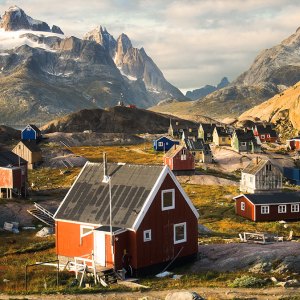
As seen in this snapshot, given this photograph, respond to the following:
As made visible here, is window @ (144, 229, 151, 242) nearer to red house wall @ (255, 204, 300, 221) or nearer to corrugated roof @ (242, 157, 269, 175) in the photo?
red house wall @ (255, 204, 300, 221)

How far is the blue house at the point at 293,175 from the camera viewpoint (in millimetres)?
101562

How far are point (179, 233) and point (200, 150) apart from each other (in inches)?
3489

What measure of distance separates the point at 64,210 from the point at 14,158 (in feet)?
145

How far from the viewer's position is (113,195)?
3247 centimetres

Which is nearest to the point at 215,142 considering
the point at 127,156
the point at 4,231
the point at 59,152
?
the point at 127,156

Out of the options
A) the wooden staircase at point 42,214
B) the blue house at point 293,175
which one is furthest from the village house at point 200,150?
the wooden staircase at point 42,214

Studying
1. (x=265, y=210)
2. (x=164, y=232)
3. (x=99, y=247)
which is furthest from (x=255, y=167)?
(x=99, y=247)

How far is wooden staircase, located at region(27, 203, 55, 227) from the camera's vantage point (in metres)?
56.2

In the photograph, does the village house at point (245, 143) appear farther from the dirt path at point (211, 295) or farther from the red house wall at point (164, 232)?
the dirt path at point (211, 295)

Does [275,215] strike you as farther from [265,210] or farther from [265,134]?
[265,134]

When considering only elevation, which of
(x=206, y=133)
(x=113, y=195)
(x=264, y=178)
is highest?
(x=206, y=133)

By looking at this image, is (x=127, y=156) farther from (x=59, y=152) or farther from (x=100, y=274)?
(x=100, y=274)

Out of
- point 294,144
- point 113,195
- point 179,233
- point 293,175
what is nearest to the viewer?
point 113,195

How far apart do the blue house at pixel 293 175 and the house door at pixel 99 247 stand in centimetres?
7774
